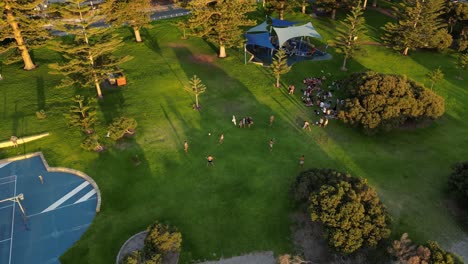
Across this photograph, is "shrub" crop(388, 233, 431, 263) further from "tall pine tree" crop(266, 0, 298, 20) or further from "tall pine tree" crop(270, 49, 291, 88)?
"tall pine tree" crop(266, 0, 298, 20)

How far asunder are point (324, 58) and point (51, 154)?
124ft

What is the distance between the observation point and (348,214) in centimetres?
2380

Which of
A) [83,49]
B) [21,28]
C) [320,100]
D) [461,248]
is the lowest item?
[461,248]

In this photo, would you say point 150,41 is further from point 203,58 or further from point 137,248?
point 137,248

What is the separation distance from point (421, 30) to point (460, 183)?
3024cm

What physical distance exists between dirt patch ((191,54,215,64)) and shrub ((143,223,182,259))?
102 ft

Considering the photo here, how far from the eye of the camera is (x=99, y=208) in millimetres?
29016

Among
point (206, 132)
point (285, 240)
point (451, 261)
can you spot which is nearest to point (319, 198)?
point (285, 240)

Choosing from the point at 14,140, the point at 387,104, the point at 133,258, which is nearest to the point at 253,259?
the point at 133,258

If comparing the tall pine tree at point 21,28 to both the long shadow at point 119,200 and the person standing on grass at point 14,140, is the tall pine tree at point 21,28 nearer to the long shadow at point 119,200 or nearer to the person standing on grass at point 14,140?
the person standing on grass at point 14,140

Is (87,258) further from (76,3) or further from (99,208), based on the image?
(76,3)

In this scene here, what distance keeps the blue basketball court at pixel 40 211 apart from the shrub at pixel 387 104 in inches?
1034

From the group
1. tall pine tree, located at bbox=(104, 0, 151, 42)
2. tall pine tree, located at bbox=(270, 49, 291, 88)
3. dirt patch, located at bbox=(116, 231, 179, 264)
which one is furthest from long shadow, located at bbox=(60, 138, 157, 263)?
tall pine tree, located at bbox=(104, 0, 151, 42)

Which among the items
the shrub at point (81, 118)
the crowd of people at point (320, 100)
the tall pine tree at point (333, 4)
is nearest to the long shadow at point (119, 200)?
the shrub at point (81, 118)
